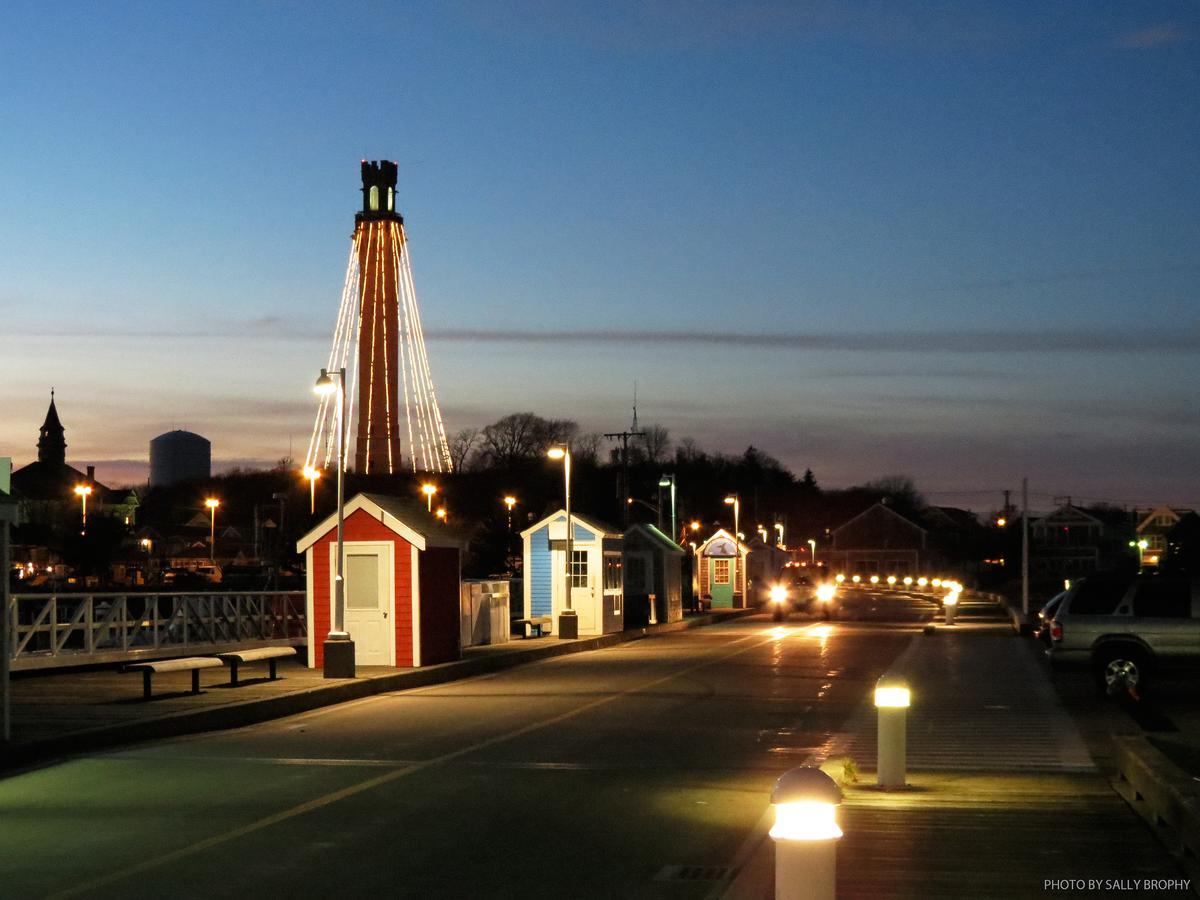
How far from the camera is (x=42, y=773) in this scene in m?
15.2

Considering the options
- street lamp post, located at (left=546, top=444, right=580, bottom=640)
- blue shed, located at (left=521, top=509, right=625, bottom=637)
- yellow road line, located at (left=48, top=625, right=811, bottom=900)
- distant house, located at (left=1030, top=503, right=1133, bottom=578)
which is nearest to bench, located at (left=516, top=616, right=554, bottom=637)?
street lamp post, located at (left=546, top=444, right=580, bottom=640)

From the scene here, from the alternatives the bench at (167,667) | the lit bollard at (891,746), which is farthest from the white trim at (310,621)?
the lit bollard at (891,746)

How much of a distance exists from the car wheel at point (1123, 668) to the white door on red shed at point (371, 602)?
Result: 1332cm

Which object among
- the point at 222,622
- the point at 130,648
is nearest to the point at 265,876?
the point at 130,648

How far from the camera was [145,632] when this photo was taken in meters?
37.1

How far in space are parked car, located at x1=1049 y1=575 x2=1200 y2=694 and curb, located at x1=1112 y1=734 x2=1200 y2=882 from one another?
10.3 m

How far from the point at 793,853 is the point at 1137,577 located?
19.9 m

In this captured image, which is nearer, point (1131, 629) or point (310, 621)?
point (1131, 629)

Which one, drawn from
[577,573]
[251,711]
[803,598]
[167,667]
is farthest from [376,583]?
[803,598]

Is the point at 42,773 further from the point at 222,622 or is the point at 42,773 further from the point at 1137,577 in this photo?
the point at 222,622

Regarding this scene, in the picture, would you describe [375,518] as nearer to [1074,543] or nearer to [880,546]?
[880,546]

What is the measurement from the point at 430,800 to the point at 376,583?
56.4 ft

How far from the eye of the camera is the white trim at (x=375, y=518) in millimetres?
29234

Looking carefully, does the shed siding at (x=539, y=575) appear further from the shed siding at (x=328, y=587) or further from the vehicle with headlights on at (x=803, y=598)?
the shed siding at (x=328, y=587)
